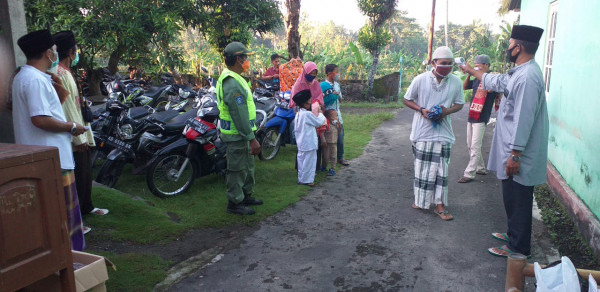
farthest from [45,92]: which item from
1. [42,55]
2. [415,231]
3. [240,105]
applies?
[415,231]

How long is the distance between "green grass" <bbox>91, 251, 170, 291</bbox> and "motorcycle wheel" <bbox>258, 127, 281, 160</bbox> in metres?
3.76

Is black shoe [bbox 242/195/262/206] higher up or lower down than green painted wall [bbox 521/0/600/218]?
lower down

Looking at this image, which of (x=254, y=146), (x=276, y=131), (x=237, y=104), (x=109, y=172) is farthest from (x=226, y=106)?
(x=276, y=131)

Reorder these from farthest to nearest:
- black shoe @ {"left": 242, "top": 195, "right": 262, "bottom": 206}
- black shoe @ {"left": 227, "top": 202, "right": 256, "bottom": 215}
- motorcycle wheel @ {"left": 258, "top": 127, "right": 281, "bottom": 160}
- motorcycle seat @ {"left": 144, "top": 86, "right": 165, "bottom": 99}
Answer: motorcycle seat @ {"left": 144, "top": 86, "right": 165, "bottom": 99} → motorcycle wheel @ {"left": 258, "top": 127, "right": 281, "bottom": 160} → black shoe @ {"left": 242, "top": 195, "right": 262, "bottom": 206} → black shoe @ {"left": 227, "top": 202, "right": 256, "bottom": 215}

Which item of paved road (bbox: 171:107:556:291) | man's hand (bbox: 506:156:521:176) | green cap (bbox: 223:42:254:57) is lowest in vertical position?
paved road (bbox: 171:107:556:291)

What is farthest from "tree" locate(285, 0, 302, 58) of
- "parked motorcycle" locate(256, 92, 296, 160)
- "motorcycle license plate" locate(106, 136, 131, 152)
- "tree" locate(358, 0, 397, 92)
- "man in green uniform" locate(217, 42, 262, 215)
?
"man in green uniform" locate(217, 42, 262, 215)

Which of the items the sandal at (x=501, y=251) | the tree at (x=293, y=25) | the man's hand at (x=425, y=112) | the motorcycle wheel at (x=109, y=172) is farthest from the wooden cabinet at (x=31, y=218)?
the tree at (x=293, y=25)

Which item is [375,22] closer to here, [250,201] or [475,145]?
[475,145]

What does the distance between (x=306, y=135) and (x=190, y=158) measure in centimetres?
160

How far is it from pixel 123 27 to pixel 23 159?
17.4ft

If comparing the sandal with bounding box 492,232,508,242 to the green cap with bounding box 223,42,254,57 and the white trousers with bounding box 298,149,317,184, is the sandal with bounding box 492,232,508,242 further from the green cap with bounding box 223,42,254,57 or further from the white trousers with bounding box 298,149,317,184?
the green cap with bounding box 223,42,254,57

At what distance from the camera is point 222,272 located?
3670mm

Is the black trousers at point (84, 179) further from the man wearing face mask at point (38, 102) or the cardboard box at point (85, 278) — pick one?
the cardboard box at point (85, 278)

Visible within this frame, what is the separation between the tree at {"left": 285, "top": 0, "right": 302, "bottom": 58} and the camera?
12664mm
